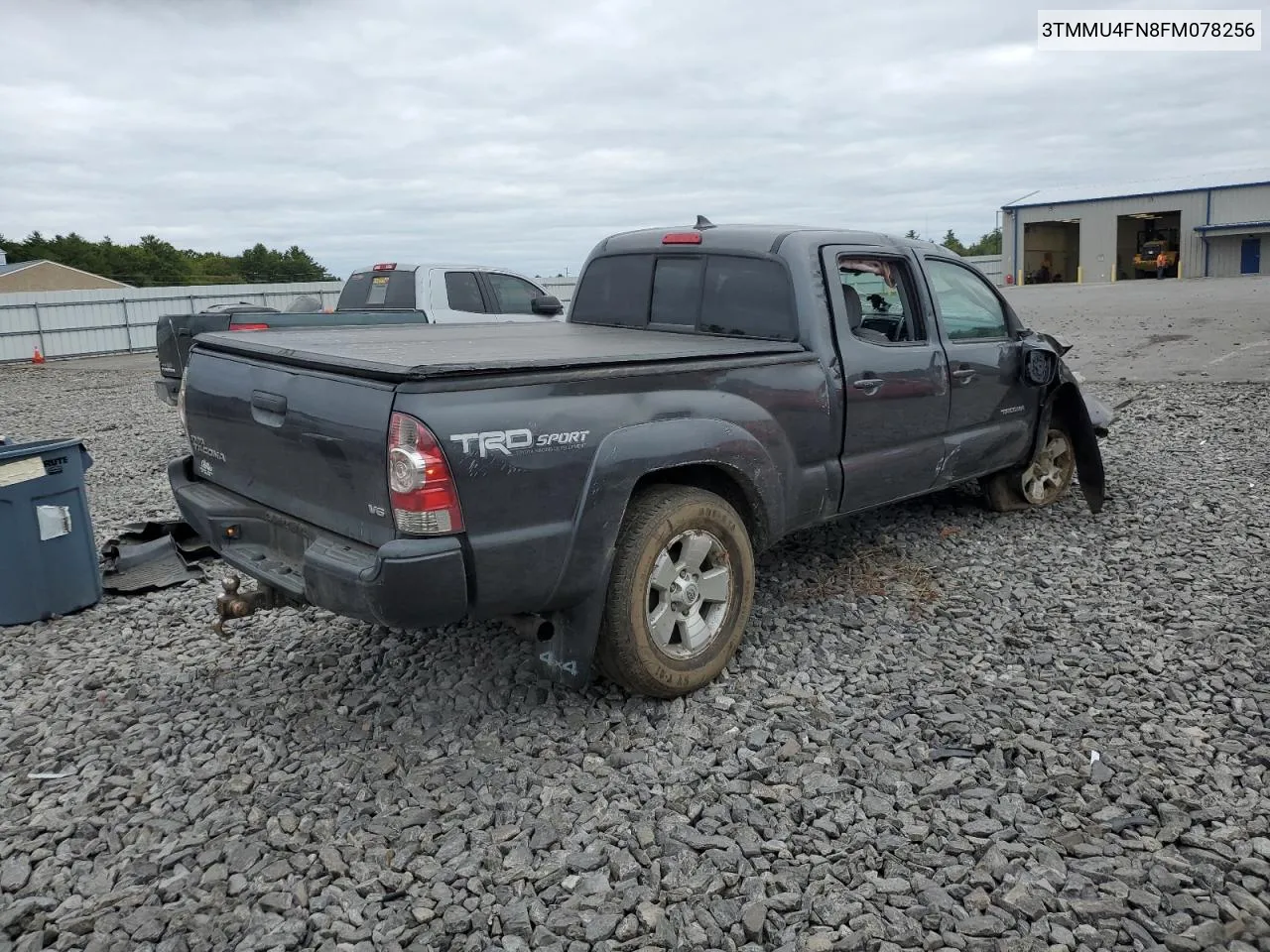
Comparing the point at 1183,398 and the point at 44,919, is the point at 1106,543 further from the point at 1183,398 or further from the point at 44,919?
the point at 1183,398

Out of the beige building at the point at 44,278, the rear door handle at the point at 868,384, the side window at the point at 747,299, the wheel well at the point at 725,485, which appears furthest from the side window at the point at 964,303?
the beige building at the point at 44,278

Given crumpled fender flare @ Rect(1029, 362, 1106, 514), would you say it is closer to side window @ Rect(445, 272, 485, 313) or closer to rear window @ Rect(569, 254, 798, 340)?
rear window @ Rect(569, 254, 798, 340)

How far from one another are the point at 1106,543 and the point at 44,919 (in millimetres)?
5698

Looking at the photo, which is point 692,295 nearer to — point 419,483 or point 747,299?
point 747,299

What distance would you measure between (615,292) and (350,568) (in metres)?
2.97

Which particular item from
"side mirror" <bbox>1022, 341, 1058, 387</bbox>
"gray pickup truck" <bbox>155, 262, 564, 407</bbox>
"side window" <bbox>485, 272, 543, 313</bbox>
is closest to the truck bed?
"side mirror" <bbox>1022, 341, 1058, 387</bbox>

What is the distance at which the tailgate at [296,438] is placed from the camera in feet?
10.7

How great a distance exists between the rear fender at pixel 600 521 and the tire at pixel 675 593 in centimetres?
Result: 10

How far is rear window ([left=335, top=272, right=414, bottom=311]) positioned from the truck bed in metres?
6.46

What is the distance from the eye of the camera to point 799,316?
15.3 feet

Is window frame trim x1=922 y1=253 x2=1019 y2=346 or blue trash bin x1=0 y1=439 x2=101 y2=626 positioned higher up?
window frame trim x1=922 y1=253 x2=1019 y2=346

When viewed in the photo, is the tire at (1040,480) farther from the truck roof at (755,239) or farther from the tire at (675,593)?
the tire at (675,593)

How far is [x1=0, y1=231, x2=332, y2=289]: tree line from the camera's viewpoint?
2635 inches

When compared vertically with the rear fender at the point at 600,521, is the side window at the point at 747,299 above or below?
above
